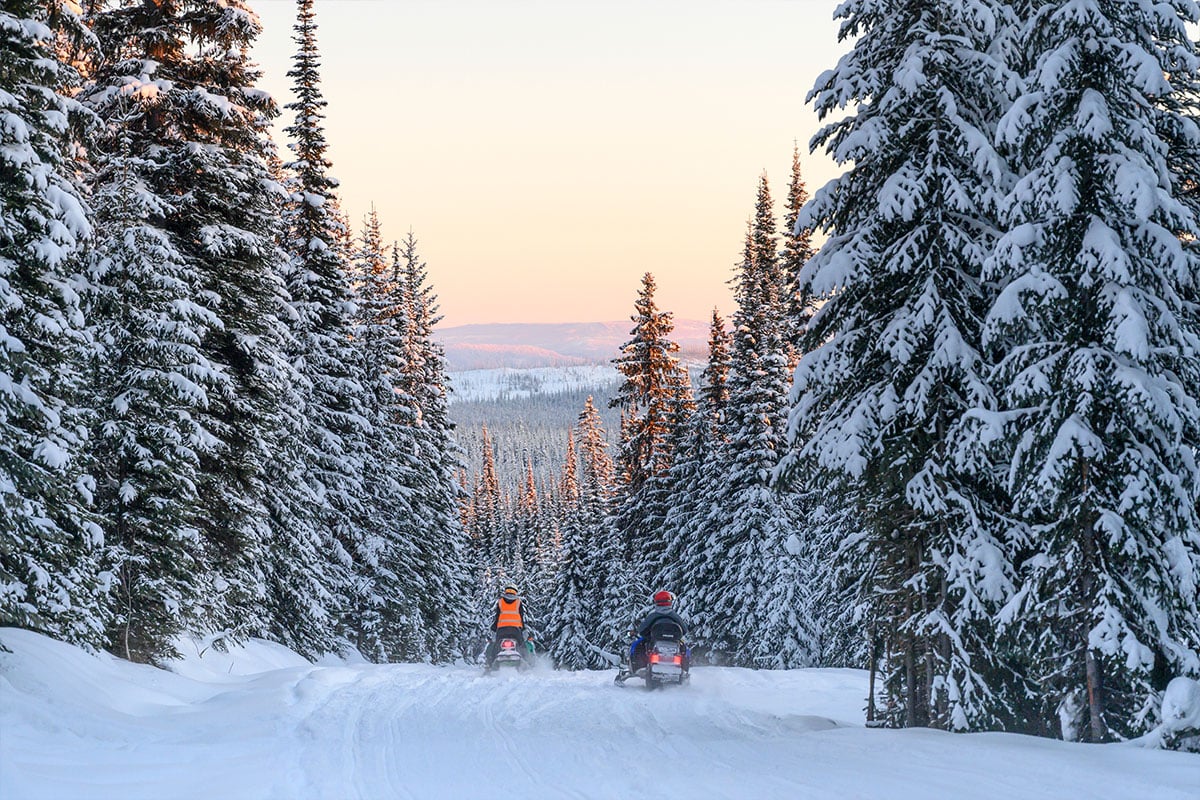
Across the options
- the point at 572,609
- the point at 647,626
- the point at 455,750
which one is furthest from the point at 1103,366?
the point at 572,609

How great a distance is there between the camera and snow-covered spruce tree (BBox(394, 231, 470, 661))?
40344mm

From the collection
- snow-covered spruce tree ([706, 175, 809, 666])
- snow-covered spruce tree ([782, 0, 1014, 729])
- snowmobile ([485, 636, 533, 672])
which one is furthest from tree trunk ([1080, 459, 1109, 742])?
snow-covered spruce tree ([706, 175, 809, 666])

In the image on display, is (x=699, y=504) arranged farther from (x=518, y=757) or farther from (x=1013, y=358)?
(x=518, y=757)

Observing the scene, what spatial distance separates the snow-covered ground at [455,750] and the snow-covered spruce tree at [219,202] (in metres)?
4.82

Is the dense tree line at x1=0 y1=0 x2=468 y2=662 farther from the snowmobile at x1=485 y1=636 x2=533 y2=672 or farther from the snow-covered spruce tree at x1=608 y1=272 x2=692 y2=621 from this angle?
the snow-covered spruce tree at x1=608 y1=272 x2=692 y2=621

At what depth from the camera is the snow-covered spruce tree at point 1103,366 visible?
10.7m

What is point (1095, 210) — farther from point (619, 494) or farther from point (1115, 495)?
point (619, 494)

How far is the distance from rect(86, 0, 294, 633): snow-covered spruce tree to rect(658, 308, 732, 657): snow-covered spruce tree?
20.2m

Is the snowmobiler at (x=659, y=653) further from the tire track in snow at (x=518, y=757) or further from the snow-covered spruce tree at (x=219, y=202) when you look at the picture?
the snow-covered spruce tree at (x=219, y=202)

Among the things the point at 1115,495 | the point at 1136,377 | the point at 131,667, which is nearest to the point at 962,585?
the point at 1115,495

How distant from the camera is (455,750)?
34.7ft

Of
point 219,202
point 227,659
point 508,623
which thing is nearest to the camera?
point 219,202

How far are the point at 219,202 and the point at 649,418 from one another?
86.1 feet

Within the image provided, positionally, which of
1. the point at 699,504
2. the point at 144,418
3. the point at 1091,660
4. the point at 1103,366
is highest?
the point at 1103,366
